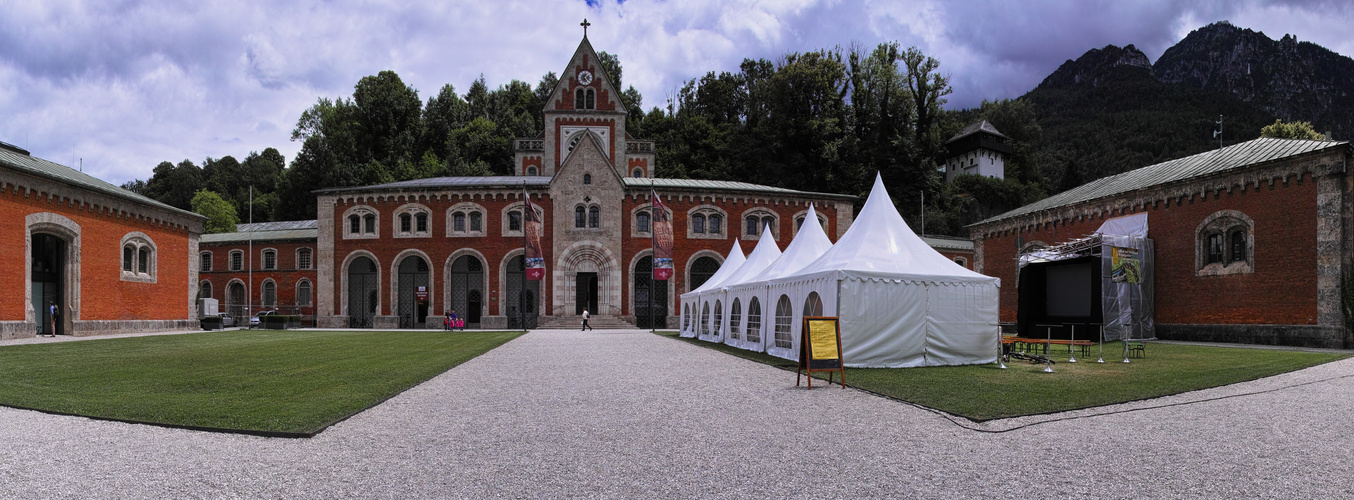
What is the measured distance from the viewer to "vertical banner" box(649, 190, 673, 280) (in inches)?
1344

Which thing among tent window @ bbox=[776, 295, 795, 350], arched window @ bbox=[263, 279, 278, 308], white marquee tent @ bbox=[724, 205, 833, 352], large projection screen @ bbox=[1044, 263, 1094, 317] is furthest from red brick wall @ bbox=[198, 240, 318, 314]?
large projection screen @ bbox=[1044, 263, 1094, 317]

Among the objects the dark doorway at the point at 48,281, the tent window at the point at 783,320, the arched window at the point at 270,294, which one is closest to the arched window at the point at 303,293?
the arched window at the point at 270,294

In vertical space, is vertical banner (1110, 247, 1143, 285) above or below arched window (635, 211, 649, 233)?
below

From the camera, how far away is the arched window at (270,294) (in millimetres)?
52219

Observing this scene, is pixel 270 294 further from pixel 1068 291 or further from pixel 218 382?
pixel 1068 291

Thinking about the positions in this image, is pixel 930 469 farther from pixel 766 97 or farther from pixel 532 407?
pixel 766 97

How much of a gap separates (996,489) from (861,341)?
971 centimetres

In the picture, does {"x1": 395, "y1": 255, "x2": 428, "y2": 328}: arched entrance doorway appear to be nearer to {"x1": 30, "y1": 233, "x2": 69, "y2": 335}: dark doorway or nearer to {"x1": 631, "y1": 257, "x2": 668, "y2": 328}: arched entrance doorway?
{"x1": 631, "y1": 257, "x2": 668, "y2": 328}: arched entrance doorway

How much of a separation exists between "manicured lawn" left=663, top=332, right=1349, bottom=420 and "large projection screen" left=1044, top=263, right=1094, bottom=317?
7868mm

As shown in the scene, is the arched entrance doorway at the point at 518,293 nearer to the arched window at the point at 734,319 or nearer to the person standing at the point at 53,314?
the person standing at the point at 53,314

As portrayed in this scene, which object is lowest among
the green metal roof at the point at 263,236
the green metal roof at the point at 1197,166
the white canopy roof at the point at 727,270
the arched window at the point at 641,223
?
the white canopy roof at the point at 727,270

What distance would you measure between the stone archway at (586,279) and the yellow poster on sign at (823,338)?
104 ft

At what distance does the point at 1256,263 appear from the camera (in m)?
22.6

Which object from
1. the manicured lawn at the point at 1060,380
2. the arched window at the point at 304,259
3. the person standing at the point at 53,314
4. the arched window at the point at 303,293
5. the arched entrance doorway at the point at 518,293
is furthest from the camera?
the arched window at the point at 304,259
